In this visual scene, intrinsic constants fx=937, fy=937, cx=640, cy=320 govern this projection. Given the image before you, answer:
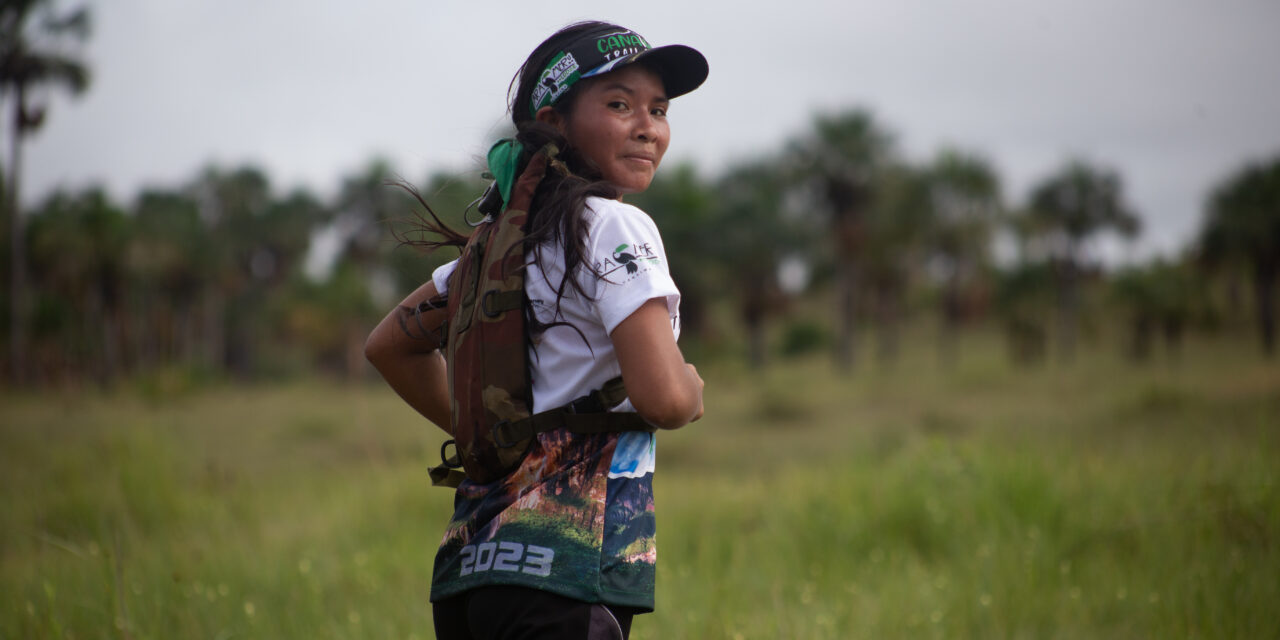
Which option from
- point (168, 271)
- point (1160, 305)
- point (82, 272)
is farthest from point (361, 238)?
point (1160, 305)

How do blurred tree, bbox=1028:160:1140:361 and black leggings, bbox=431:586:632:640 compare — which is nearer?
black leggings, bbox=431:586:632:640

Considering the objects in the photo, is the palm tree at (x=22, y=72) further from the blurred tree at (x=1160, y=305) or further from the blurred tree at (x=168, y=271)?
the blurred tree at (x=1160, y=305)

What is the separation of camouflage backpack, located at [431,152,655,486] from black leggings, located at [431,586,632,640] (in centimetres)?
23

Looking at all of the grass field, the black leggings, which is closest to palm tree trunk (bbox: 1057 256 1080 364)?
the grass field

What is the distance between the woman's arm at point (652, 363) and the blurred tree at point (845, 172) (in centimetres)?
3718

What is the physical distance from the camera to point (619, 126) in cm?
184

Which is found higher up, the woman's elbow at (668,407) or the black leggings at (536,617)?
the woman's elbow at (668,407)

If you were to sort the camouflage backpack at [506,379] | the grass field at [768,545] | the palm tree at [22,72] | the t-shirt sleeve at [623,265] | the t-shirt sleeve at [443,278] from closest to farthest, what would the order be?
the t-shirt sleeve at [623,265]
the camouflage backpack at [506,379]
the t-shirt sleeve at [443,278]
the grass field at [768,545]
the palm tree at [22,72]

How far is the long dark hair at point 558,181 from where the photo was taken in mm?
1655

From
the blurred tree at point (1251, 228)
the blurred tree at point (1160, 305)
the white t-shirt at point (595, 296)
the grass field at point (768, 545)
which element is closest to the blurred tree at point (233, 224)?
the blurred tree at point (1160, 305)

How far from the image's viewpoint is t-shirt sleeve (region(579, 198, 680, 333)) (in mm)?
1569

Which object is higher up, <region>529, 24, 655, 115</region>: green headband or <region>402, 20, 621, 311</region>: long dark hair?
<region>529, 24, 655, 115</region>: green headband

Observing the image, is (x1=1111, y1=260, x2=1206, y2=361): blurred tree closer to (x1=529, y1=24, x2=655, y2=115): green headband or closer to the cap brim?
the cap brim

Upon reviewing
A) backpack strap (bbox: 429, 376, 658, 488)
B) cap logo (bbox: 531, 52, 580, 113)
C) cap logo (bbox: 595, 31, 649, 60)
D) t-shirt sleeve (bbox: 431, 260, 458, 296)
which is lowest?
backpack strap (bbox: 429, 376, 658, 488)
